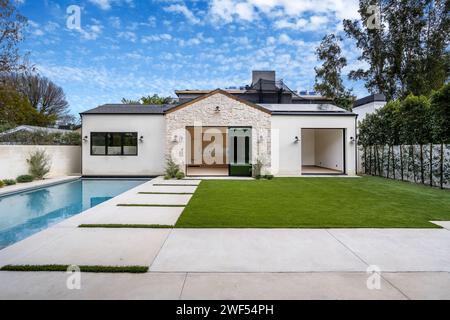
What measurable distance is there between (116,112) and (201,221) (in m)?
11.4

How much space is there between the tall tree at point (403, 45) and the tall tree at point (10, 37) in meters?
24.2

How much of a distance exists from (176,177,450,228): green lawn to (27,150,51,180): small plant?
915 centimetres

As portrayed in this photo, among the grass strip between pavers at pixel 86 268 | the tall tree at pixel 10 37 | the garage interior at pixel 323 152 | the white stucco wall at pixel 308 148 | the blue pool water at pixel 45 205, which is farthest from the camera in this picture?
the white stucco wall at pixel 308 148

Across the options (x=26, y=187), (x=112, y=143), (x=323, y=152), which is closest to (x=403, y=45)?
(x=323, y=152)

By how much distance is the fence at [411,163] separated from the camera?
10.2m

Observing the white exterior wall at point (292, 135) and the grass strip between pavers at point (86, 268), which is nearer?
the grass strip between pavers at point (86, 268)

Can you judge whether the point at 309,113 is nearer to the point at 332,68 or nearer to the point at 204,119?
the point at 204,119

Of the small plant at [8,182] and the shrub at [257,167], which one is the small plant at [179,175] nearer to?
the shrub at [257,167]

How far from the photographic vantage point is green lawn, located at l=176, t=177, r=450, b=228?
211 inches

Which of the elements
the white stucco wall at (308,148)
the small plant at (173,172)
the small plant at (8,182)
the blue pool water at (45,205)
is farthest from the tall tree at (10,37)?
the white stucco wall at (308,148)

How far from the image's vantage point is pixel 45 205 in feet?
27.2
